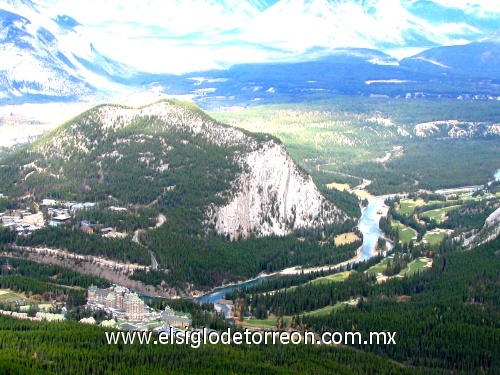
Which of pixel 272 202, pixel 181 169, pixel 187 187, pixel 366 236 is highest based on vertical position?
pixel 181 169

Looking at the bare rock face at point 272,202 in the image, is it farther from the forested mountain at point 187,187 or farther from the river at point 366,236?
the river at point 366,236

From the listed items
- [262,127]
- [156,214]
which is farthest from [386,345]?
[262,127]

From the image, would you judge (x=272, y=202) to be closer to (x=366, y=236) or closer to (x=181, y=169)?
(x=181, y=169)

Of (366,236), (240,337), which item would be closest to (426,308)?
(240,337)

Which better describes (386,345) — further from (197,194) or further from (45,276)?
(197,194)

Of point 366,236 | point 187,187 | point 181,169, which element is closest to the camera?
point 187,187
